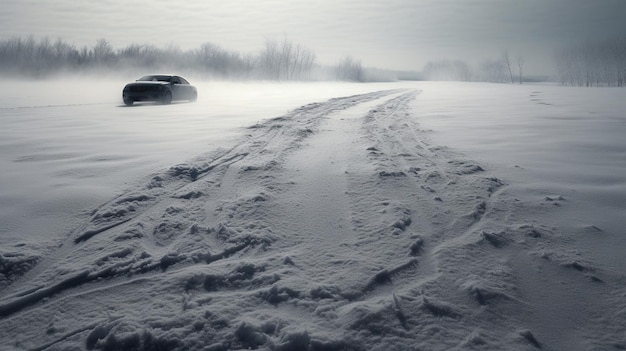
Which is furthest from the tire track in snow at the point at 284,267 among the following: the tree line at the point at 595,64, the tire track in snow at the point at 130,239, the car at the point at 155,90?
the tree line at the point at 595,64

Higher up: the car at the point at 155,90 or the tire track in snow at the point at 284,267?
the car at the point at 155,90

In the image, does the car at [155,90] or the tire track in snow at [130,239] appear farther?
the car at [155,90]

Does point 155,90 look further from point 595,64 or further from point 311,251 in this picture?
point 595,64

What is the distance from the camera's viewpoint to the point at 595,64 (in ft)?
283

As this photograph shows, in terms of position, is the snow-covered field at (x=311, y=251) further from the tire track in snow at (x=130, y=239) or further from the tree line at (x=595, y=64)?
the tree line at (x=595, y=64)

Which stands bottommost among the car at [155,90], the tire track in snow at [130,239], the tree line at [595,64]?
the tire track in snow at [130,239]

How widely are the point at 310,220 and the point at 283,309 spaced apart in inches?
45.4

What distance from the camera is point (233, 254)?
2334 mm

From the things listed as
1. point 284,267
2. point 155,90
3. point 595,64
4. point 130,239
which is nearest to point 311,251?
point 284,267

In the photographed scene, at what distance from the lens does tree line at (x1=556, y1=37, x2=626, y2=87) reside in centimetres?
7994

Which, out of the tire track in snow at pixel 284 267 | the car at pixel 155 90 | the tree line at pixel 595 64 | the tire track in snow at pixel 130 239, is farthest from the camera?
the tree line at pixel 595 64

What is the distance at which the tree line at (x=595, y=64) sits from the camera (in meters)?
79.9

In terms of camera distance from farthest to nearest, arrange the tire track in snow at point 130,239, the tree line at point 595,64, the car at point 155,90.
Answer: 1. the tree line at point 595,64
2. the car at point 155,90
3. the tire track in snow at point 130,239

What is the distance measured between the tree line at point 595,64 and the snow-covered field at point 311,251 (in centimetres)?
9854
